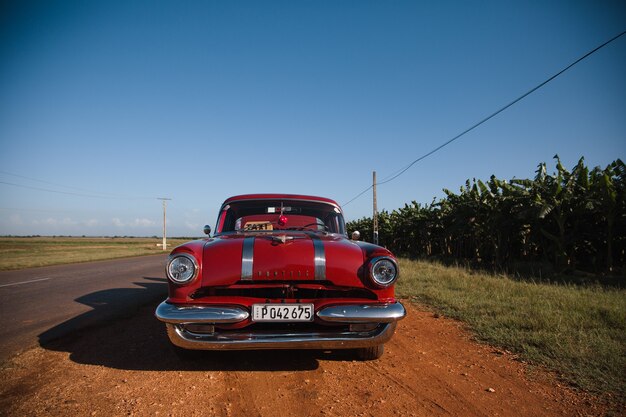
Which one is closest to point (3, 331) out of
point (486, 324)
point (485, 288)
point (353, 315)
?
point (353, 315)

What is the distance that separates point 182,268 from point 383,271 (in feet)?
5.29

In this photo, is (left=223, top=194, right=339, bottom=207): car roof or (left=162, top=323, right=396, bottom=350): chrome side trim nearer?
(left=162, top=323, right=396, bottom=350): chrome side trim

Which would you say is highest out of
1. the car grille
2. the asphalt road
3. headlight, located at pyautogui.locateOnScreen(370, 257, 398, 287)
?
headlight, located at pyautogui.locateOnScreen(370, 257, 398, 287)

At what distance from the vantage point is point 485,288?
262 inches

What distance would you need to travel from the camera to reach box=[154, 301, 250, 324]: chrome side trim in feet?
8.06

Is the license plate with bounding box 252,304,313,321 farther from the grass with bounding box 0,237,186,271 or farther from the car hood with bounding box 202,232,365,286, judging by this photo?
the grass with bounding box 0,237,186,271

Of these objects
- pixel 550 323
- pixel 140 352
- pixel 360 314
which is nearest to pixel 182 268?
pixel 140 352

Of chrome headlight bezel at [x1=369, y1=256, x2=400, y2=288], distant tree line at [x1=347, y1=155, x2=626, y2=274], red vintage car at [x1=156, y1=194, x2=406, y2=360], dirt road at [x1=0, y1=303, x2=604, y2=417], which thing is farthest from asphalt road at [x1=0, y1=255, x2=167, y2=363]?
distant tree line at [x1=347, y1=155, x2=626, y2=274]

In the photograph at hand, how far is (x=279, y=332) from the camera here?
251cm

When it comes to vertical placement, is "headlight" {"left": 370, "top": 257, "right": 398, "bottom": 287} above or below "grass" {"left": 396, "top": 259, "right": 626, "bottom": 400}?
above

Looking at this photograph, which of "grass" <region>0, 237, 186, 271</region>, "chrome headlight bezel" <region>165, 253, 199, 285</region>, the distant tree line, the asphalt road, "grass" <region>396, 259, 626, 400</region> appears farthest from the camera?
"grass" <region>0, 237, 186, 271</region>

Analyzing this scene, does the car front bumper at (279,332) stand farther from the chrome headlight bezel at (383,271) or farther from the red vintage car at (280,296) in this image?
the chrome headlight bezel at (383,271)

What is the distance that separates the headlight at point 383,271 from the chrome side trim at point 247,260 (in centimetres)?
97

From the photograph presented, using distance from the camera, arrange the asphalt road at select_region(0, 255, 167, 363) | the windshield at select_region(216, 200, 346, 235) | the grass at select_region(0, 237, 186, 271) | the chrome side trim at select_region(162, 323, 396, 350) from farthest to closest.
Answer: the grass at select_region(0, 237, 186, 271), the windshield at select_region(216, 200, 346, 235), the asphalt road at select_region(0, 255, 167, 363), the chrome side trim at select_region(162, 323, 396, 350)
